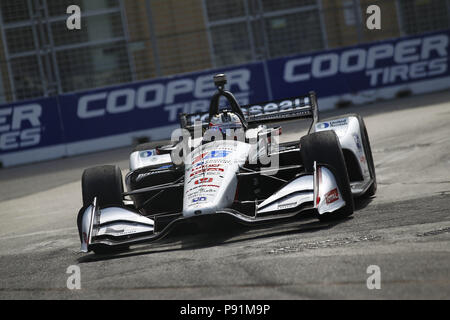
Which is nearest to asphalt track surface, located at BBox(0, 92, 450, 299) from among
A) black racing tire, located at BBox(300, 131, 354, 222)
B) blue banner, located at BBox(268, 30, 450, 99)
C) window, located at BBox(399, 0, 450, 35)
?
black racing tire, located at BBox(300, 131, 354, 222)

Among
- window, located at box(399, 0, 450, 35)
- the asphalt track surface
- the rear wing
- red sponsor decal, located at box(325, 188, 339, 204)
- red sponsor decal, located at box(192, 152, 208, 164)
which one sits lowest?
the asphalt track surface

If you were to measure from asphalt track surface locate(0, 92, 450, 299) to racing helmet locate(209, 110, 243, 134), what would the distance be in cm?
110

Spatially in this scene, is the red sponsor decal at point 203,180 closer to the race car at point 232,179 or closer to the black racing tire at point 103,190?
the race car at point 232,179

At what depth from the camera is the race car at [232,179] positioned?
5.89m

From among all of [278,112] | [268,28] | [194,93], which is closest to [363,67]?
[194,93]

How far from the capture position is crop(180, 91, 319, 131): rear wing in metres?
7.74

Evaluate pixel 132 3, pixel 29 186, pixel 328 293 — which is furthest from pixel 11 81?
pixel 328 293

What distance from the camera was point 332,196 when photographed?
5957mm

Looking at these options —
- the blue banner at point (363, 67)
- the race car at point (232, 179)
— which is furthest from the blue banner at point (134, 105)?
the race car at point (232, 179)

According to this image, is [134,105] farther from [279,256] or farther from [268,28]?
[279,256]

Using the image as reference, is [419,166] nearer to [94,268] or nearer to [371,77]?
[94,268]

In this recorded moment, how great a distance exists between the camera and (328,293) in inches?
156

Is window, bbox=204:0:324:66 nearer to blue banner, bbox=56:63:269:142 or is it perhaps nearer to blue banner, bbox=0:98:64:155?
blue banner, bbox=56:63:269:142
